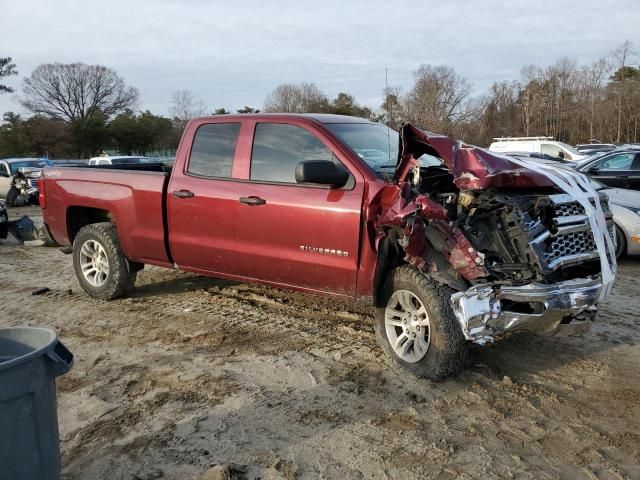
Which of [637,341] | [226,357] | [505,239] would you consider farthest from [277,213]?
[637,341]

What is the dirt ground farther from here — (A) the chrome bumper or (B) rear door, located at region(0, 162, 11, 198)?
(B) rear door, located at region(0, 162, 11, 198)

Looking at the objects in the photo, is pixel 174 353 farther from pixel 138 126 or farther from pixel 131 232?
pixel 138 126

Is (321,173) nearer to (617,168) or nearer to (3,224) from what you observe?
(617,168)

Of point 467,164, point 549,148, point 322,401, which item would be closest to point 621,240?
point 467,164

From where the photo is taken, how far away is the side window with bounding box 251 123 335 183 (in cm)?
473

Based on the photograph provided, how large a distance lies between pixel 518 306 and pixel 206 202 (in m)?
2.92

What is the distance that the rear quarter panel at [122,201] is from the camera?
567 centimetres

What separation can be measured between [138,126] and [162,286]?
156ft

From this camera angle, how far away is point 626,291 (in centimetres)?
636

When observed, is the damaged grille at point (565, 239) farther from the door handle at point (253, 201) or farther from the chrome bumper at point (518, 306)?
the door handle at point (253, 201)

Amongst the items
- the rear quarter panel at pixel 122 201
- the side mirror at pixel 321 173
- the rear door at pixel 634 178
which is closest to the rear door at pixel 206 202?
the rear quarter panel at pixel 122 201

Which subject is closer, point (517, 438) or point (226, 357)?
point (517, 438)

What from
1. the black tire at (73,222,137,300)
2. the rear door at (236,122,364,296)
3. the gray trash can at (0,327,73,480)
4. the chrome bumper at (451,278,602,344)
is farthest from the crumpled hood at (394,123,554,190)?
the black tire at (73,222,137,300)

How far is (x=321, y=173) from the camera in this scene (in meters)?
4.25
